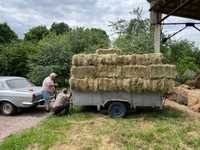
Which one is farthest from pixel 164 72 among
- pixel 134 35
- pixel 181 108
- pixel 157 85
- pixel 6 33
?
pixel 6 33

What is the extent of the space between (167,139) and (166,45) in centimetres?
1247

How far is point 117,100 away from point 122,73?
0.93 meters

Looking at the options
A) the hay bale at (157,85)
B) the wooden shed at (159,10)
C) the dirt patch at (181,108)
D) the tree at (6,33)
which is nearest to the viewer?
the hay bale at (157,85)

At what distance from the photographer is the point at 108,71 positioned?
31.8 ft

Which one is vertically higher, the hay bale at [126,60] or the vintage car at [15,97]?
the hay bale at [126,60]

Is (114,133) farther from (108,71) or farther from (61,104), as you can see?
(61,104)

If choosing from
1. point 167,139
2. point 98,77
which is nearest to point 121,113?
point 98,77

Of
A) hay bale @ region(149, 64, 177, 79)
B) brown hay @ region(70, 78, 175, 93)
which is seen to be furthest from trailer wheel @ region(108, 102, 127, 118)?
hay bale @ region(149, 64, 177, 79)

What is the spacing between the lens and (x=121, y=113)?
32.3ft

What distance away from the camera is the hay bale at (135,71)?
946 centimetres

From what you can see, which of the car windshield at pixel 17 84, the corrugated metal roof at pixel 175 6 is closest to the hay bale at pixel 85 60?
the car windshield at pixel 17 84

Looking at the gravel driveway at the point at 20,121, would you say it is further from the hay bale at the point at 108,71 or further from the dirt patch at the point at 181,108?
the dirt patch at the point at 181,108

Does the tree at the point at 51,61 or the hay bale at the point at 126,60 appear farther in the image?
the tree at the point at 51,61

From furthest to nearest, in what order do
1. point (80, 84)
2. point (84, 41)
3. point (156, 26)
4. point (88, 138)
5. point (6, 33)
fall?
point (6, 33) < point (84, 41) < point (156, 26) < point (80, 84) < point (88, 138)
